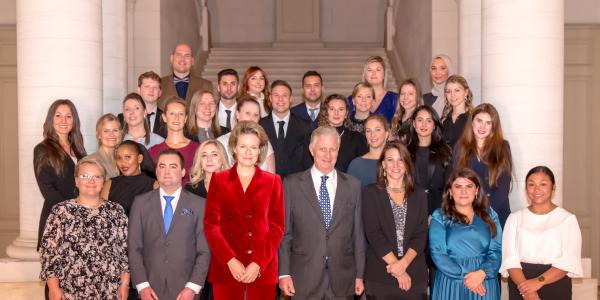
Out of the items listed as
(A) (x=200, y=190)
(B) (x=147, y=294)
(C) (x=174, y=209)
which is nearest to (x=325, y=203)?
(A) (x=200, y=190)

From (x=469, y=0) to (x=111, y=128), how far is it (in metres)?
4.14

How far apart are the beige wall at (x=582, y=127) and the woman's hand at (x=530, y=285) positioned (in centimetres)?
525

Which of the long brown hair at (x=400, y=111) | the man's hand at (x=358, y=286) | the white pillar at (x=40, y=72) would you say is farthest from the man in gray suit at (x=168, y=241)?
the long brown hair at (x=400, y=111)

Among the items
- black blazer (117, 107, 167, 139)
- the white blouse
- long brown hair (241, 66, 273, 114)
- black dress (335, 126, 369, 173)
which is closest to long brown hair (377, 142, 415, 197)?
the white blouse

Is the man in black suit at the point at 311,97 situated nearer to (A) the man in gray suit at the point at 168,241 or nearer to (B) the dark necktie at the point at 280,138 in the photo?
(B) the dark necktie at the point at 280,138

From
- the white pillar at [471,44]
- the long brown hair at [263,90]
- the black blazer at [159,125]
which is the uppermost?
the white pillar at [471,44]

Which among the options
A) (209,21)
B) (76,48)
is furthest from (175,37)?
(76,48)

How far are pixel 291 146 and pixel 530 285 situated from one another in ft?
7.79

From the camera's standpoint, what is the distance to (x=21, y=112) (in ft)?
22.1

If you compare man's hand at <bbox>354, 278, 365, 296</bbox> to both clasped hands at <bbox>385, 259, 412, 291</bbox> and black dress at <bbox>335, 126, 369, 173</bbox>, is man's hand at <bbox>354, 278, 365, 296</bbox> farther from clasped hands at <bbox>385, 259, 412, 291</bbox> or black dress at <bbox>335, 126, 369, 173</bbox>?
black dress at <bbox>335, 126, 369, 173</bbox>

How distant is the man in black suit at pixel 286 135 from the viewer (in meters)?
6.69

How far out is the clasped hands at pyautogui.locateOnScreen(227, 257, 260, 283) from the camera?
5.00 metres

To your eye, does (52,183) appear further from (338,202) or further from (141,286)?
(338,202)

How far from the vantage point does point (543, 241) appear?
5.43m
